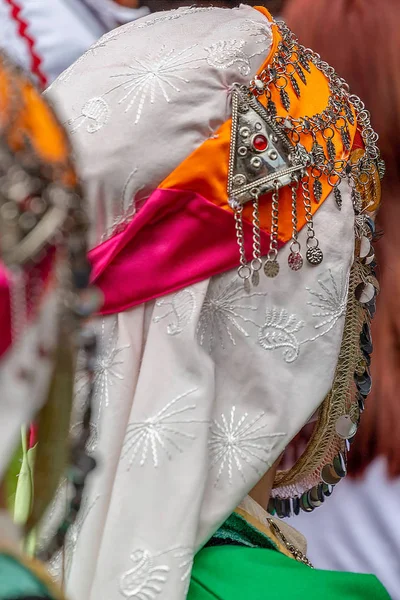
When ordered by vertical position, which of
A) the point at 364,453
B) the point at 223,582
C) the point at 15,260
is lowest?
the point at 364,453

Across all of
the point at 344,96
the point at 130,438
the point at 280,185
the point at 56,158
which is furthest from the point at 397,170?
the point at 56,158

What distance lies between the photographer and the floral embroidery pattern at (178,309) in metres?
0.56

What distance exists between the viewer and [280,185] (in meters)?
0.60

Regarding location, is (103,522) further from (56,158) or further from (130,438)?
(56,158)

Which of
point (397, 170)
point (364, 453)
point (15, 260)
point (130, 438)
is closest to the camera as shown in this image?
point (15, 260)

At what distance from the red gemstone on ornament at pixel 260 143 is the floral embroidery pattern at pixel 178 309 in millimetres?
130

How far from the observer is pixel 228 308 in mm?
595

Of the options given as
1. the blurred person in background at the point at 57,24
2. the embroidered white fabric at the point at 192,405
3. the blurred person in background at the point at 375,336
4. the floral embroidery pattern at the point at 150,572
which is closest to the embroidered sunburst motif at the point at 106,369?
the embroidered white fabric at the point at 192,405

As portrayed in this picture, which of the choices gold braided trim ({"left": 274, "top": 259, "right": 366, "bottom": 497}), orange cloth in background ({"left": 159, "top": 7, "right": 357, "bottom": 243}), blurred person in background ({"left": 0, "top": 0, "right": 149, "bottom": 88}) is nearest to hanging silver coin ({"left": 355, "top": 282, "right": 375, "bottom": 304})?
gold braided trim ({"left": 274, "top": 259, "right": 366, "bottom": 497})

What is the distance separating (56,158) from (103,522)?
1.12 feet

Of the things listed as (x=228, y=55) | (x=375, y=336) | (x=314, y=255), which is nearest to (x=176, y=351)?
(x=314, y=255)

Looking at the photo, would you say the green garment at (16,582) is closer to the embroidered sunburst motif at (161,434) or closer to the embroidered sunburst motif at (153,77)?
the embroidered sunburst motif at (161,434)

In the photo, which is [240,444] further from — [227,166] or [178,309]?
[227,166]

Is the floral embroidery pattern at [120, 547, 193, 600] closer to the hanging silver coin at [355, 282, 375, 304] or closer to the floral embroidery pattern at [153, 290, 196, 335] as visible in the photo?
the floral embroidery pattern at [153, 290, 196, 335]
